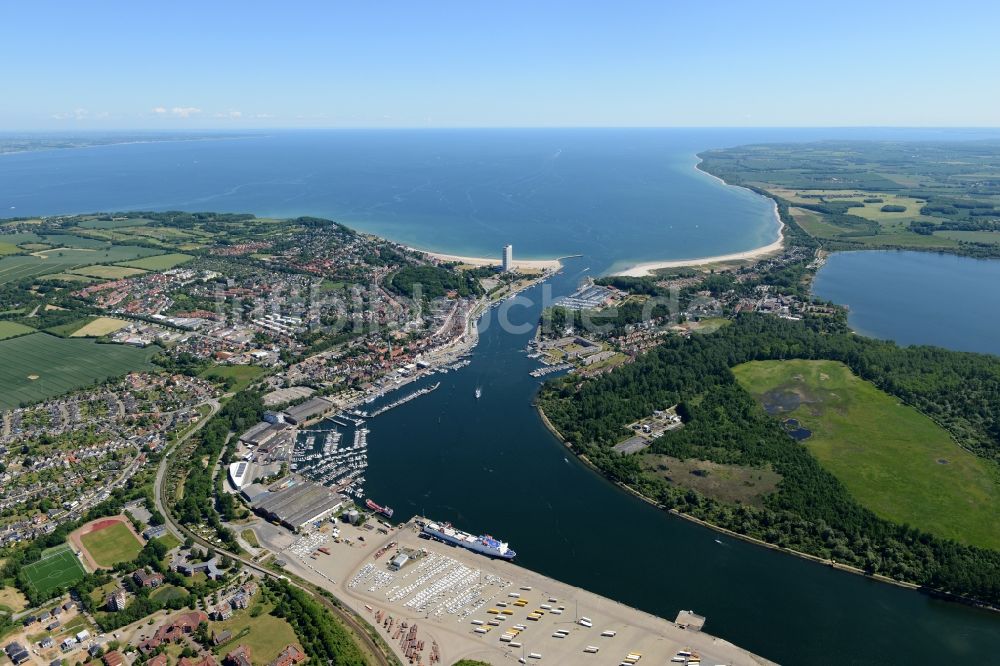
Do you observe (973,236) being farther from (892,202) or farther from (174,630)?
(174,630)

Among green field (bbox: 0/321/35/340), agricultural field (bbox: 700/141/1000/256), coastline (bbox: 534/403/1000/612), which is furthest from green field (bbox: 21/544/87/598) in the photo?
agricultural field (bbox: 700/141/1000/256)

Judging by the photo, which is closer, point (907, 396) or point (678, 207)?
point (907, 396)

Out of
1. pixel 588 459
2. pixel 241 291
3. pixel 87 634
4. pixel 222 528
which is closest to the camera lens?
pixel 87 634

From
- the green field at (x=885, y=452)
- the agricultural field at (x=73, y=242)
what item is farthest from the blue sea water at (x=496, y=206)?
the green field at (x=885, y=452)

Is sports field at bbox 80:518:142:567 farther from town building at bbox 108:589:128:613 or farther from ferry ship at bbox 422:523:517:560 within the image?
ferry ship at bbox 422:523:517:560

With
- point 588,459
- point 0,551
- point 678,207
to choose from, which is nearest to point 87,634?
point 0,551

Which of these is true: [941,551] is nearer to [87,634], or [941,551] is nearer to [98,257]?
[87,634]
